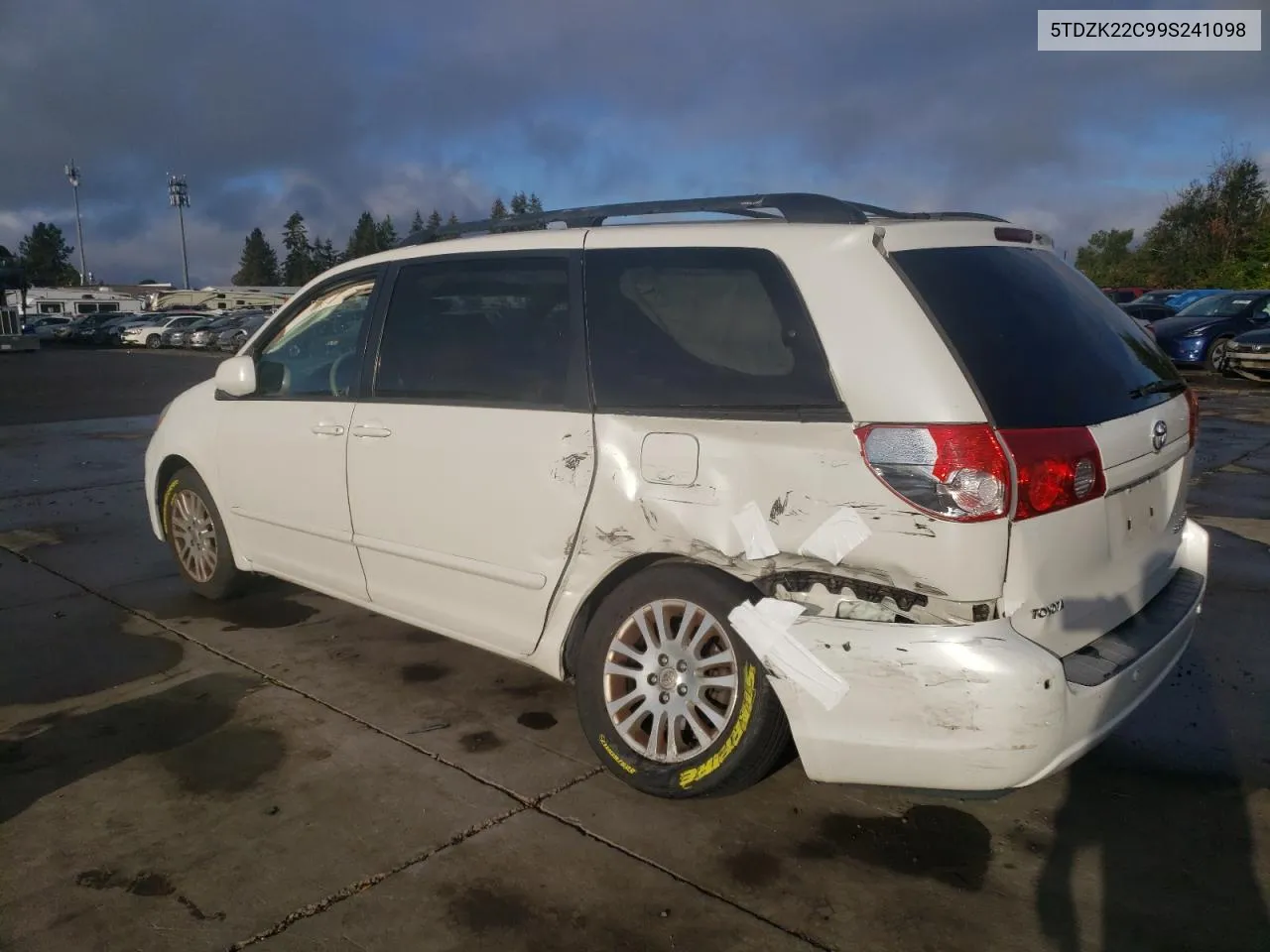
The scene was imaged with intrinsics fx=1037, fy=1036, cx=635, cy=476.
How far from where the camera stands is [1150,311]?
893 inches

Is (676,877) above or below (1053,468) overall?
below

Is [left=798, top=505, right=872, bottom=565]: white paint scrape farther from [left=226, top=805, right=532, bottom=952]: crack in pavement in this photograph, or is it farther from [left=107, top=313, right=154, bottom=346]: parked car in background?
[left=107, top=313, right=154, bottom=346]: parked car in background

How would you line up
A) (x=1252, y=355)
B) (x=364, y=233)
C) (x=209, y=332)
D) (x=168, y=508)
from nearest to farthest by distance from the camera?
1. (x=168, y=508)
2. (x=1252, y=355)
3. (x=209, y=332)
4. (x=364, y=233)

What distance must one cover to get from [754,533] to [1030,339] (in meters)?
0.99

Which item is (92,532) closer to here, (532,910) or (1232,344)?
(532,910)

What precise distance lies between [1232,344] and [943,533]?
1786 centimetres

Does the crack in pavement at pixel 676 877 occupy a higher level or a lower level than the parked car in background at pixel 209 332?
lower

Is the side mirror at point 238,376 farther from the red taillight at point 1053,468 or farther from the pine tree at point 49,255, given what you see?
the pine tree at point 49,255

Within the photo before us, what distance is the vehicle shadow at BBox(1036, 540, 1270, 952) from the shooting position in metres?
2.68

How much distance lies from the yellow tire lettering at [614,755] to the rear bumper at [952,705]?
24.9 inches

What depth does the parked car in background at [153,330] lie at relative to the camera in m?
44.3

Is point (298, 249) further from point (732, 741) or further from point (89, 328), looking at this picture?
point (732, 741)

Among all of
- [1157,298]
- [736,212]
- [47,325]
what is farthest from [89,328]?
[736,212]


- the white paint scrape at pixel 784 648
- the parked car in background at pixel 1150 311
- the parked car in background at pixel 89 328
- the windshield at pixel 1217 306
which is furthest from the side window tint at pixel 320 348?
the parked car in background at pixel 89 328
